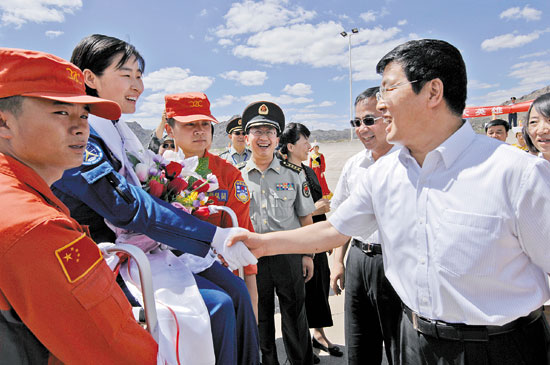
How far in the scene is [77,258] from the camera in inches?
40.4

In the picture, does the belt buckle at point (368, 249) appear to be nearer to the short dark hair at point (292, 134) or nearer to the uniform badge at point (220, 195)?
the uniform badge at point (220, 195)

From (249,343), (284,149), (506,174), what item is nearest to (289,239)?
(249,343)

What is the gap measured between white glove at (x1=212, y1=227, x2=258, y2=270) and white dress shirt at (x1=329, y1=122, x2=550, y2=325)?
0.84 m

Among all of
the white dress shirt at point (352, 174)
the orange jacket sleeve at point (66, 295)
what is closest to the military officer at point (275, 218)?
the white dress shirt at point (352, 174)

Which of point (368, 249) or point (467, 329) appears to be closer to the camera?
point (467, 329)

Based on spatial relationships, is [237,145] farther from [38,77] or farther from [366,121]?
[38,77]

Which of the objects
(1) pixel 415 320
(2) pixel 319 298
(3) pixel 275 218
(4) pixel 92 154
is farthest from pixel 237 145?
(1) pixel 415 320

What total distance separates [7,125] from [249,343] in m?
1.58

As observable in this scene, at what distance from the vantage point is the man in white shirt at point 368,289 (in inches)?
100.0

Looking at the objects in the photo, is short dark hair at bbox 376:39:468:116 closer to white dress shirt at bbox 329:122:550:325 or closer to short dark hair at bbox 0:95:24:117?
white dress shirt at bbox 329:122:550:325

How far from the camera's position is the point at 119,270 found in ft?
5.67

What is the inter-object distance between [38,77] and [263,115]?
2.40 m

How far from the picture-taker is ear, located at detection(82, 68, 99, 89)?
198cm

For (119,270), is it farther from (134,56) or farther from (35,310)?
(134,56)
